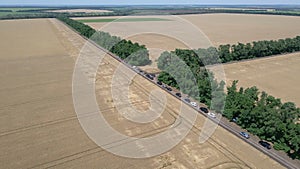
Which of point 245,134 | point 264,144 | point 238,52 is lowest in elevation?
point 264,144

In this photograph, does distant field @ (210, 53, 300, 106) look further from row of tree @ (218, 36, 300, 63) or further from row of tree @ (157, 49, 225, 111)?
row of tree @ (157, 49, 225, 111)

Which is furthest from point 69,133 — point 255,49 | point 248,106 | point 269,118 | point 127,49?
point 255,49

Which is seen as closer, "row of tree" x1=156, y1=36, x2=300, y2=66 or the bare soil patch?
the bare soil patch

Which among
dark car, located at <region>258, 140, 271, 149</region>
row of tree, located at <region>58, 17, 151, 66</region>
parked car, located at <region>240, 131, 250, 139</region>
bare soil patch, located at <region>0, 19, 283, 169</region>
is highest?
row of tree, located at <region>58, 17, 151, 66</region>

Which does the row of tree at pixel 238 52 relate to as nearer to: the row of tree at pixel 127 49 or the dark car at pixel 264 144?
the row of tree at pixel 127 49

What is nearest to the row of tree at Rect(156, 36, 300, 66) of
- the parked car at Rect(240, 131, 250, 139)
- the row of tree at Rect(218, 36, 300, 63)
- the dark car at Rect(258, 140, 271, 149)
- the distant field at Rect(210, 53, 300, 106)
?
the row of tree at Rect(218, 36, 300, 63)

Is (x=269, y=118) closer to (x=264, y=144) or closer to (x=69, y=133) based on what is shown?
(x=264, y=144)

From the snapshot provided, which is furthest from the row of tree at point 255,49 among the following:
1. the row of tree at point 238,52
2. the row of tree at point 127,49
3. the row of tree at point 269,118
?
the row of tree at point 269,118
